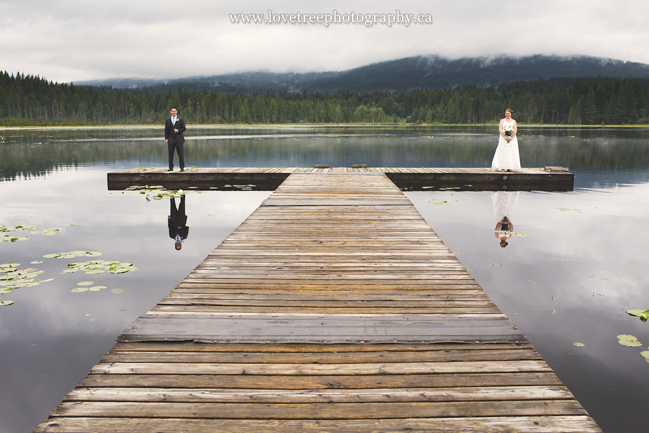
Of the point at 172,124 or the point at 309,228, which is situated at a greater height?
the point at 172,124

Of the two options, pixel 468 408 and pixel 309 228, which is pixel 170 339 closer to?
pixel 468 408

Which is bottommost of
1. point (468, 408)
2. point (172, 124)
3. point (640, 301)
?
point (640, 301)

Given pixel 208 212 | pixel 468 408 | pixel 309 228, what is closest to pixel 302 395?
pixel 468 408

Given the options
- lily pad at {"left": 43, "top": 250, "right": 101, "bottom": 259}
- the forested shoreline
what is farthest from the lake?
the forested shoreline

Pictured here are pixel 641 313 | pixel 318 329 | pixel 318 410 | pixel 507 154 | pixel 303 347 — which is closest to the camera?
pixel 318 410

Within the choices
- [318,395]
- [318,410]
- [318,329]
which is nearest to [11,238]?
[318,329]

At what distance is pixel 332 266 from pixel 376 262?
555 millimetres

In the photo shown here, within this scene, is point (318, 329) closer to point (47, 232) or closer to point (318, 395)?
point (318, 395)

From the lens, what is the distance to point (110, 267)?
7.57m

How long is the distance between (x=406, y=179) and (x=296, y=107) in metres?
145

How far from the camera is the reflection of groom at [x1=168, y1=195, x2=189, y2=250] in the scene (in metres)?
9.95

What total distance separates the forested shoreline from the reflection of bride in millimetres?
128794

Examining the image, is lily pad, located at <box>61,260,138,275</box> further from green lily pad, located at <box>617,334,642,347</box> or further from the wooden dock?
the wooden dock

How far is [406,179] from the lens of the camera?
17.0 metres
